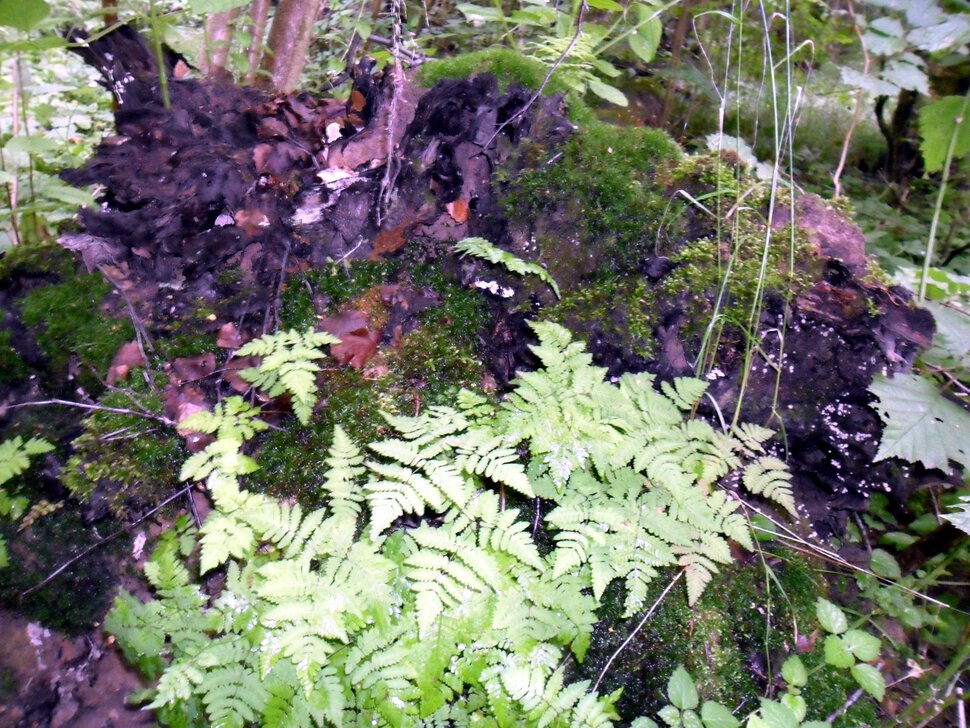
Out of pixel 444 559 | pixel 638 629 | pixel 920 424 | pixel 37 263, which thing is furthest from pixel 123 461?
pixel 920 424

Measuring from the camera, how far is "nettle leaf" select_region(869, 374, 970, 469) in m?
2.51

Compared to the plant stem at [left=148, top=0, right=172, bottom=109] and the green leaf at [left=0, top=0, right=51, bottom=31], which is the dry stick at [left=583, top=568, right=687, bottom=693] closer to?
the plant stem at [left=148, top=0, right=172, bottom=109]

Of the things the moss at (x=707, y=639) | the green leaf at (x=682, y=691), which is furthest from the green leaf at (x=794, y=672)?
the green leaf at (x=682, y=691)

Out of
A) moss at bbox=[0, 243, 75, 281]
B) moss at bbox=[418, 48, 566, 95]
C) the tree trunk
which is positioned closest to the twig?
moss at bbox=[0, 243, 75, 281]

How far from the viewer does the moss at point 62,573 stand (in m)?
2.42

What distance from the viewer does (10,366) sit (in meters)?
2.79

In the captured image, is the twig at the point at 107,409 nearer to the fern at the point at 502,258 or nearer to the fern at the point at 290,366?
the fern at the point at 290,366

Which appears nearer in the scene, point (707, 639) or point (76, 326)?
point (707, 639)

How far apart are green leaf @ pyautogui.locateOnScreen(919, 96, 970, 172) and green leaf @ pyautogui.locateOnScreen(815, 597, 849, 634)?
243 cm

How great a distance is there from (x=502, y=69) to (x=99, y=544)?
327 cm

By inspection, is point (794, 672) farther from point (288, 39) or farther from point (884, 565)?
point (288, 39)

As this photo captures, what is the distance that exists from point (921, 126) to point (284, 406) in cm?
377

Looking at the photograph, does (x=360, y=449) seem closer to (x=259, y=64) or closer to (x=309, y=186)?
(x=309, y=186)

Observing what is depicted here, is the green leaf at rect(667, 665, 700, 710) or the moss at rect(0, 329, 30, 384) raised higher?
the moss at rect(0, 329, 30, 384)
